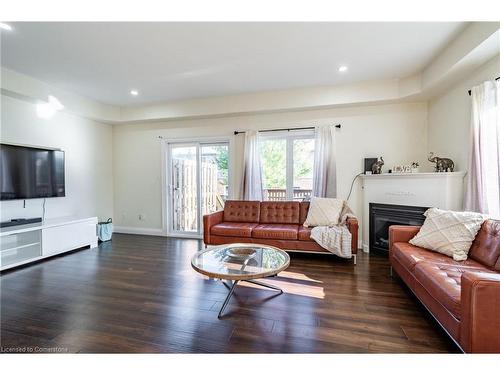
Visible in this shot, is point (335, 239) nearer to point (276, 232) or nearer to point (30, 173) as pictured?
point (276, 232)

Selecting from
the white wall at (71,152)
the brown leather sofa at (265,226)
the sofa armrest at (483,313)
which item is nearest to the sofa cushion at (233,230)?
the brown leather sofa at (265,226)

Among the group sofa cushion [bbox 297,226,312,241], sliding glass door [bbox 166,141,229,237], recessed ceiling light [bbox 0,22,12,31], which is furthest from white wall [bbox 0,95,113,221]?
sofa cushion [bbox 297,226,312,241]

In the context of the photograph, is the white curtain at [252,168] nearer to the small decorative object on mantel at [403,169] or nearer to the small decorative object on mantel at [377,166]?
the small decorative object on mantel at [377,166]

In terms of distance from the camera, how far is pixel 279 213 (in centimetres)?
389

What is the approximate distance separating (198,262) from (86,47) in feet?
8.90

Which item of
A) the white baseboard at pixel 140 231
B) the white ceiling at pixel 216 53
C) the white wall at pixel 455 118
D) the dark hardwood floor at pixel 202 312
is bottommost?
the dark hardwood floor at pixel 202 312

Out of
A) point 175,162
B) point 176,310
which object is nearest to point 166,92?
point 175,162

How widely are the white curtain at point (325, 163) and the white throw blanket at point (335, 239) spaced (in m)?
0.86

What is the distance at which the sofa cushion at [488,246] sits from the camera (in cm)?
181

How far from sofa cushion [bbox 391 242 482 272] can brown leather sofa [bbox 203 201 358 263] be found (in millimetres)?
686

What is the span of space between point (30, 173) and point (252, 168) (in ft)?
11.3

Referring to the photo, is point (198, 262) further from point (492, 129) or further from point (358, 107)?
point (358, 107)

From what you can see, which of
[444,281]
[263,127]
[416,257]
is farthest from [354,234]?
[263,127]
